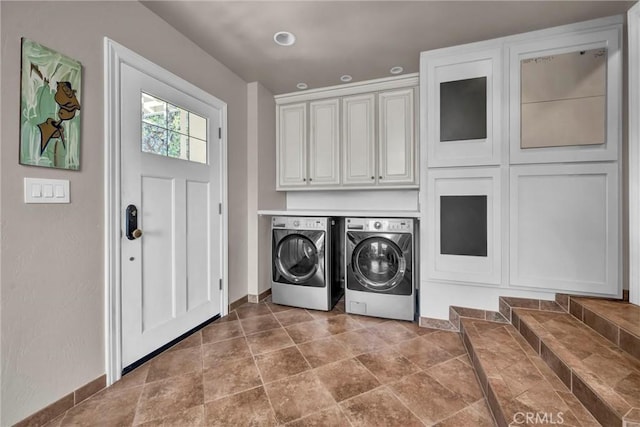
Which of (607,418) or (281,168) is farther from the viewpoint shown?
(281,168)

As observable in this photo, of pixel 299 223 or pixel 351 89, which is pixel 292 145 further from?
pixel 299 223

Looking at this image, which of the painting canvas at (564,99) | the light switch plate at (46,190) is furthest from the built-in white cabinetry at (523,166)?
the light switch plate at (46,190)

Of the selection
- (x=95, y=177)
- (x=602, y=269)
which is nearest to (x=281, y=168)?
(x=95, y=177)

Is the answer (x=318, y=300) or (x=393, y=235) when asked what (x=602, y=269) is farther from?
(x=318, y=300)

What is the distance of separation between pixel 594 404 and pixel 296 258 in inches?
90.0

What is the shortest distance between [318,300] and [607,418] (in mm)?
2073

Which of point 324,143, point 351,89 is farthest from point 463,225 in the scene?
point 351,89

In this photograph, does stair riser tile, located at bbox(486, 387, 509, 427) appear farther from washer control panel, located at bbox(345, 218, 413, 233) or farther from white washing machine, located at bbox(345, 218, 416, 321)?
washer control panel, located at bbox(345, 218, 413, 233)

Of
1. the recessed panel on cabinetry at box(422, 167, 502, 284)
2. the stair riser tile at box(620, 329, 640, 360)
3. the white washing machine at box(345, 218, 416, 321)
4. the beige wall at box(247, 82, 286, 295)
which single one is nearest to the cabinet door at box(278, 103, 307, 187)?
the beige wall at box(247, 82, 286, 295)

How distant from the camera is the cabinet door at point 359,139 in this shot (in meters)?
3.01

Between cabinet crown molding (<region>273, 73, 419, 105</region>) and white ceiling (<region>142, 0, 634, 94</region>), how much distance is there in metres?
0.25

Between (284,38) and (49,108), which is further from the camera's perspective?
(284,38)

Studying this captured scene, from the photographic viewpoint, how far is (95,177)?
5.11 ft

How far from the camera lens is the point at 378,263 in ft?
8.61
